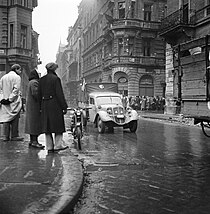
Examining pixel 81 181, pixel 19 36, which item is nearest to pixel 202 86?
pixel 81 181

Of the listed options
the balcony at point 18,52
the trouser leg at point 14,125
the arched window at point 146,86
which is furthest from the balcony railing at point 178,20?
the trouser leg at point 14,125

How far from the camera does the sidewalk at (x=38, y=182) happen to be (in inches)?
140

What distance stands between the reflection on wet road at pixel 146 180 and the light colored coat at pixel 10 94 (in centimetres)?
201

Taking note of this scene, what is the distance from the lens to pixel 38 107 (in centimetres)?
747

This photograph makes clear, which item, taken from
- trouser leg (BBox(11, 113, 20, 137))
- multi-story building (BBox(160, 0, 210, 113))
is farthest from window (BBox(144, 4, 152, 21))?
trouser leg (BBox(11, 113, 20, 137))

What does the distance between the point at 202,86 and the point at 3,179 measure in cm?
439

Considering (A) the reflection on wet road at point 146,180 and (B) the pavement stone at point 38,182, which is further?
(A) the reflection on wet road at point 146,180

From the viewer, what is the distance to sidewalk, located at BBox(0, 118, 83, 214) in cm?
355

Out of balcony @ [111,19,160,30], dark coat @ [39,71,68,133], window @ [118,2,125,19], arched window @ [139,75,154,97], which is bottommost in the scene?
dark coat @ [39,71,68,133]

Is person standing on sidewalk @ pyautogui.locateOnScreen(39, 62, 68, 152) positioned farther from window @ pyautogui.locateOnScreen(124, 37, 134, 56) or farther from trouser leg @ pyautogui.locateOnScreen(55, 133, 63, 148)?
window @ pyautogui.locateOnScreen(124, 37, 134, 56)

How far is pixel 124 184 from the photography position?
16.6 feet

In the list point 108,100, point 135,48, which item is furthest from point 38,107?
point 135,48

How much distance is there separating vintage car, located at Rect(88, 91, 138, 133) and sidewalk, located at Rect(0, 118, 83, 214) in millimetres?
5818

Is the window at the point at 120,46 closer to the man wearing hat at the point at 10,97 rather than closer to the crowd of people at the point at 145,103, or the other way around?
the crowd of people at the point at 145,103
